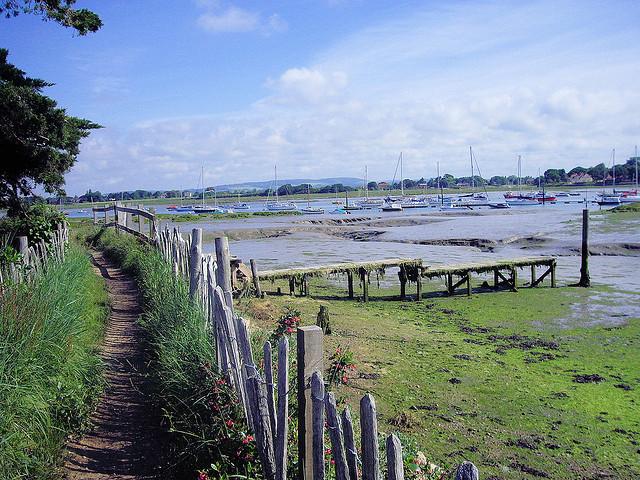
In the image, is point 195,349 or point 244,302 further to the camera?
point 244,302

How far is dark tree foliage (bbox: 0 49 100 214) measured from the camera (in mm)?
11297

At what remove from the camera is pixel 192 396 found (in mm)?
5527

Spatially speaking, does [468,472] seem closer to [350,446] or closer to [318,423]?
[350,446]

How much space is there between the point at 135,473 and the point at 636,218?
53.1 metres

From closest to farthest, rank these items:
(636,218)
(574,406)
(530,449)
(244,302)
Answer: (530,449) < (574,406) < (244,302) < (636,218)

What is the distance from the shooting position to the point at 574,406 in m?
8.64

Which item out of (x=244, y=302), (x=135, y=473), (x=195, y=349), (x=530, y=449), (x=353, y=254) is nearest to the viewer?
(x=135, y=473)

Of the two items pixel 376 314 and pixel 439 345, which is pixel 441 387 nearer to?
pixel 439 345

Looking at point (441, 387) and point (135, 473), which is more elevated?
point (135, 473)

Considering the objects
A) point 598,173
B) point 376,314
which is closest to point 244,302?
point 376,314

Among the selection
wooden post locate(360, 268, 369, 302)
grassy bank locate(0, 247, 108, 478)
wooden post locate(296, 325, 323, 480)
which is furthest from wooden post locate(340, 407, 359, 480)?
wooden post locate(360, 268, 369, 302)

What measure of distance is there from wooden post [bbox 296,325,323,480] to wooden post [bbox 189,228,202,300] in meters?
3.99

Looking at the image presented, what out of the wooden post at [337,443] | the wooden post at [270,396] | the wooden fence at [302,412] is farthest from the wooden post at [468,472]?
the wooden post at [270,396]

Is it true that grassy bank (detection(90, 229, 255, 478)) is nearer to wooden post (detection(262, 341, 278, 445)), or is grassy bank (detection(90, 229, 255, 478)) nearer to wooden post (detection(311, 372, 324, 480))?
wooden post (detection(262, 341, 278, 445))
